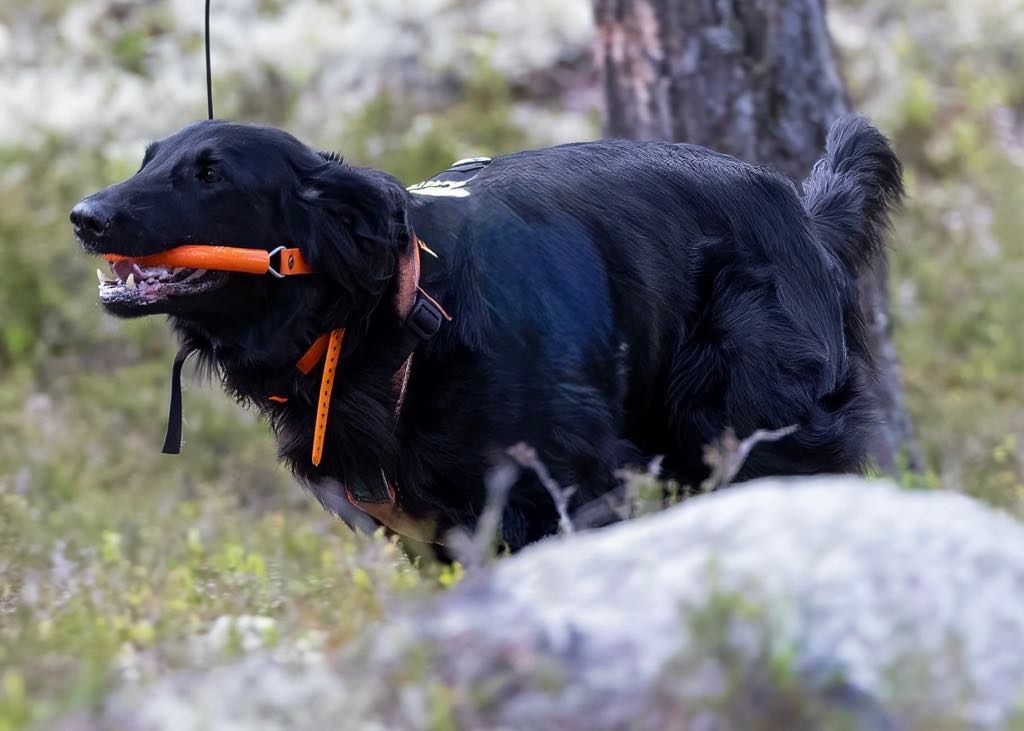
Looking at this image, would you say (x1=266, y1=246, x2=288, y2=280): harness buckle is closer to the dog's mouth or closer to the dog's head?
the dog's head

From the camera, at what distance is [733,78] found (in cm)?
574

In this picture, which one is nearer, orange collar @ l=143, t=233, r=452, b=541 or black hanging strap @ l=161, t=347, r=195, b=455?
orange collar @ l=143, t=233, r=452, b=541

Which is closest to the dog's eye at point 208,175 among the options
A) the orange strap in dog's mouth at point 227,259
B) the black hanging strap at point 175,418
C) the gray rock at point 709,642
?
the orange strap in dog's mouth at point 227,259

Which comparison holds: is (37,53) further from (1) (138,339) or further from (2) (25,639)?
(2) (25,639)

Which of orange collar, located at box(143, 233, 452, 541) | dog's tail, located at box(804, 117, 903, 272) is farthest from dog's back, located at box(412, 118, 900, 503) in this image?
dog's tail, located at box(804, 117, 903, 272)

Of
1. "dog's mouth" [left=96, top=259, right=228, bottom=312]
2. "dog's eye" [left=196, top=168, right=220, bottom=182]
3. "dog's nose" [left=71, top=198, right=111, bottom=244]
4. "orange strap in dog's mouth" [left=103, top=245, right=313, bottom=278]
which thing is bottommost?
"dog's mouth" [left=96, top=259, right=228, bottom=312]

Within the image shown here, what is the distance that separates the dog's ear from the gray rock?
1492mm

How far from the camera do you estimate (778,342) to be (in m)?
4.34

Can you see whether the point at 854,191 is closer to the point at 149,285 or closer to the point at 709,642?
the point at 149,285

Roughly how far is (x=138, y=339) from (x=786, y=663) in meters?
7.00

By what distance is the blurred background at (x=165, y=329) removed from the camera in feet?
11.5

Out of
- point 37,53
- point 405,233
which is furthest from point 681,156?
point 37,53

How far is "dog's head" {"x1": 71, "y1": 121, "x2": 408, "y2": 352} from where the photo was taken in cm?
384

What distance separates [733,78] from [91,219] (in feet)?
9.68
